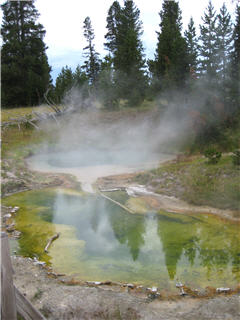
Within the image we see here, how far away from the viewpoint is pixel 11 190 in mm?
16797

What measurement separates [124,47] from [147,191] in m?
18.2

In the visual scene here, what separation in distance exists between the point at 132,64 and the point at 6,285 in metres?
27.4

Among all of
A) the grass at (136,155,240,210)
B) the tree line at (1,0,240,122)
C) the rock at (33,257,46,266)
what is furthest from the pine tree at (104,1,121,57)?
the rock at (33,257,46,266)

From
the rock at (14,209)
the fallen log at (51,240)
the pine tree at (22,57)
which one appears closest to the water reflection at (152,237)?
the fallen log at (51,240)

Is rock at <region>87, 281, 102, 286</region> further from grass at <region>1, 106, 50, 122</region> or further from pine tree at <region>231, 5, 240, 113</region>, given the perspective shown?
grass at <region>1, 106, 50, 122</region>

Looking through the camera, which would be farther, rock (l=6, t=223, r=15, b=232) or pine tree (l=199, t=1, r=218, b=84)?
pine tree (l=199, t=1, r=218, b=84)

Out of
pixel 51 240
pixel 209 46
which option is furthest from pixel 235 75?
pixel 51 240

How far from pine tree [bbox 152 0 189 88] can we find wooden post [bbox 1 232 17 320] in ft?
75.5

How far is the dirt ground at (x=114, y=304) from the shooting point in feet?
22.9

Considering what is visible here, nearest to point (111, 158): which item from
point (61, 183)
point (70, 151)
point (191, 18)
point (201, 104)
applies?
point (70, 151)

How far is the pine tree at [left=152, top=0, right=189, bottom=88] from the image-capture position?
83.5ft

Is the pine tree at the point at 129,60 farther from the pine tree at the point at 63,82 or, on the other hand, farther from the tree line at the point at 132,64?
the pine tree at the point at 63,82

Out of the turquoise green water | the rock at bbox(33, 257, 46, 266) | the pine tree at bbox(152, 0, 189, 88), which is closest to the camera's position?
the turquoise green water

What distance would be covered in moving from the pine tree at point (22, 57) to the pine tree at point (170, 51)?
1201 centimetres
